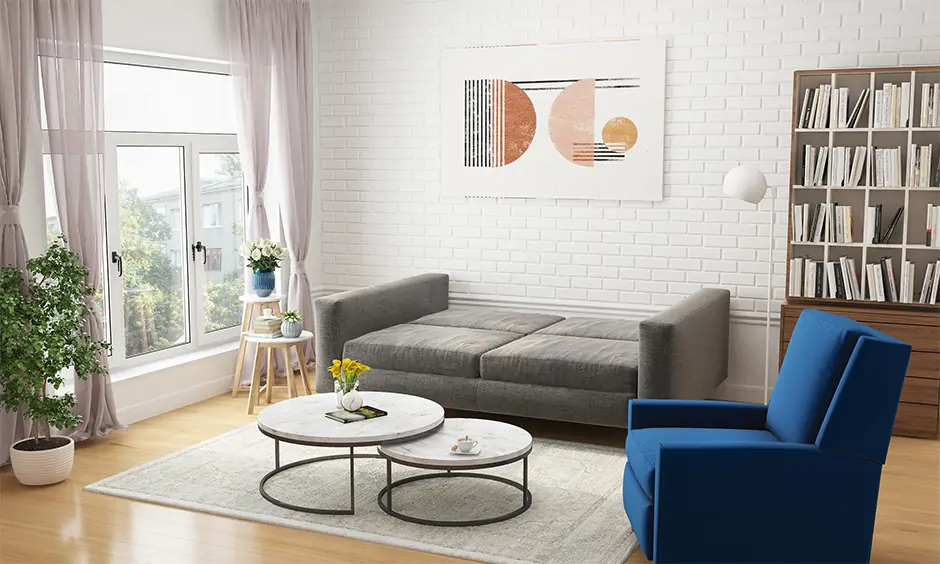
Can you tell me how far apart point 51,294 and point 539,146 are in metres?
3.20

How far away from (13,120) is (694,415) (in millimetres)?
3483

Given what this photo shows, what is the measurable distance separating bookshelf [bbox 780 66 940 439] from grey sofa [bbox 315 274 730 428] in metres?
0.67

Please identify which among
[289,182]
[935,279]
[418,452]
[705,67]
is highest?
[705,67]

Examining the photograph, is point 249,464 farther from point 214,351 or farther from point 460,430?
point 214,351

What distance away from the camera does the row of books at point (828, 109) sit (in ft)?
18.3

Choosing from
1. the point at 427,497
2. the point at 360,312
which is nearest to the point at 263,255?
the point at 360,312

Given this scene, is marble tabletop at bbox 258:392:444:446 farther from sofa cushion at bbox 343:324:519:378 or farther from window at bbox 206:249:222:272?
window at bbox 206:249:222:272

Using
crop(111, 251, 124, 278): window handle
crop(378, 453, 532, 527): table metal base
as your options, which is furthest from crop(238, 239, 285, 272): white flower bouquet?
crop(378, 453, 532, 527): table metal base

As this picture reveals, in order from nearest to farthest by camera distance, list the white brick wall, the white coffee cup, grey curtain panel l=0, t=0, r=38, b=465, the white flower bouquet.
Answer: the white coffee cup, grey curtain panel l=0, t=0, r=38, b=465, the white brick wall, the white flower bouquet

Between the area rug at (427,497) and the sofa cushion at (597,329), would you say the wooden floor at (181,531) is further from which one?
the sofa cushion at (597,329)

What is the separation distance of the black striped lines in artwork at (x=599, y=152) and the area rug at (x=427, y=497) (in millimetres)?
1970

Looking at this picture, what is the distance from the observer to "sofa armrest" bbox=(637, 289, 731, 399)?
5012 mm

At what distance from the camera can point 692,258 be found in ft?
20.7

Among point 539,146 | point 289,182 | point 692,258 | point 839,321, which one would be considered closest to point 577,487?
point 839,321
